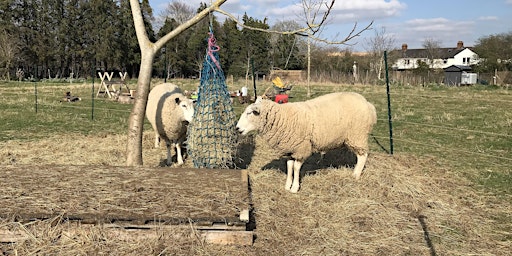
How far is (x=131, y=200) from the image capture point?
480cm

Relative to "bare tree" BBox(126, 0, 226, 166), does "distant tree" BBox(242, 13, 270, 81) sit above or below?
above

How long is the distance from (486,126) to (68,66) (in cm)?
4818

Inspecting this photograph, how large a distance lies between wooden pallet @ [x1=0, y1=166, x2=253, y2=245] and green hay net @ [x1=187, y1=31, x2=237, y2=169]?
1.21m

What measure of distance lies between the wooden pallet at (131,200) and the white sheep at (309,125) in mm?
884

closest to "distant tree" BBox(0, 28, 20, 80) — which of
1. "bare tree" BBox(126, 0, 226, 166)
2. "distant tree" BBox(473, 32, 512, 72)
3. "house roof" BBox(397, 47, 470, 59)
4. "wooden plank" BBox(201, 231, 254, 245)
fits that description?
"bare tree" BBox(126, 0, 226, 166)

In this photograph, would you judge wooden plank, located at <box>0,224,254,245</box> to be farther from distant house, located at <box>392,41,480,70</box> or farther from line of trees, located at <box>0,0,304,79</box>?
distant house, located at <box>392,41,480,70</box>

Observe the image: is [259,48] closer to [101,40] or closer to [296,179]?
[101,40]

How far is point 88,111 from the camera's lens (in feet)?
54.6

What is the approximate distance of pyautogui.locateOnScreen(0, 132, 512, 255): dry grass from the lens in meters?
4.24

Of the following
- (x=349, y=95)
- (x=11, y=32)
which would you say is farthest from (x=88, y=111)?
(x=11, y=32)

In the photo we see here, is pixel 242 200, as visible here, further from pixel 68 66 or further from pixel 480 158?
pixel 68 66

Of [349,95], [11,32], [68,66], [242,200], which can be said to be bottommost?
[242,200]

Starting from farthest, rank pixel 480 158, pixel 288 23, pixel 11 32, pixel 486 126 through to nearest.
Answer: pixel 11 32
pixel 288 23
pixel 486 126
pixel 480 158

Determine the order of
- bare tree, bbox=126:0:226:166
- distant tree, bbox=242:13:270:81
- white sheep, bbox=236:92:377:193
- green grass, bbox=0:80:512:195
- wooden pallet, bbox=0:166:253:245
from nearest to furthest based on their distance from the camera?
1. wooden pallet, bbox=0:166:253:245
2. white sheep, bbox=236:92:377:193
3. bare tree, bbox=126:0:226:166
4. green grass, bbox=0:80:512:195
5. distant tree, bbox=242:13:270:81
